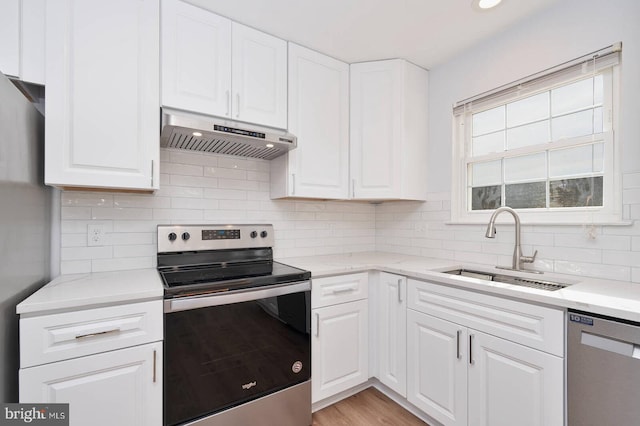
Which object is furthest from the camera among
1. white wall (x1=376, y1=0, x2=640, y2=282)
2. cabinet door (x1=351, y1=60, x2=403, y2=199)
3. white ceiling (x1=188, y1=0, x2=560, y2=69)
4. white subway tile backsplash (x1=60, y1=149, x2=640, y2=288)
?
cabinet door (x1=351, y1=60, x2=403, y2=199)

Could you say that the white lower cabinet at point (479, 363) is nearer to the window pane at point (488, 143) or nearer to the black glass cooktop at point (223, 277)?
the black glass cooktop at point (223, 277)

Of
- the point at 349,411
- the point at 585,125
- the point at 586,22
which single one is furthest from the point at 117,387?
the point at 586,22

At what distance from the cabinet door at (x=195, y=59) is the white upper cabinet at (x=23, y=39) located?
486 mm

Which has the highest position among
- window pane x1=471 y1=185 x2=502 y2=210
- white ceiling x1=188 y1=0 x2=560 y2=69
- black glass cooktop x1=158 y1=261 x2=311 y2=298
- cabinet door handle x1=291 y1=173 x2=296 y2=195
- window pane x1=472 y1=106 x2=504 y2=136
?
white ceiling x1=188 y1=0 x2=560 y2=69

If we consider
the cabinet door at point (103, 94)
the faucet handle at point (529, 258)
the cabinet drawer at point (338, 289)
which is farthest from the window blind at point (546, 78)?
the cabinet door at point (103, 94)

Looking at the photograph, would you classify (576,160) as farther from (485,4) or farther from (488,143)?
(485,4)

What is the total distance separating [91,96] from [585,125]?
2.60m

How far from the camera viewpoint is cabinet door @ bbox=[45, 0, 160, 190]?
131cm

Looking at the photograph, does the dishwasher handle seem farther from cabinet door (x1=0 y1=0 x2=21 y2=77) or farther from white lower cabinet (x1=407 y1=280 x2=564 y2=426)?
cabinet door (x1=0 y1=0 x2=21 y2=77)

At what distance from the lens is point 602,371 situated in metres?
1.03

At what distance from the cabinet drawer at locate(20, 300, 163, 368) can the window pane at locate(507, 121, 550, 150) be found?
2.30 metres

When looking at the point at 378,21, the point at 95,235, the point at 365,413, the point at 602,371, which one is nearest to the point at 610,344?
the point at 602,371

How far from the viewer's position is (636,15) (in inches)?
54.4

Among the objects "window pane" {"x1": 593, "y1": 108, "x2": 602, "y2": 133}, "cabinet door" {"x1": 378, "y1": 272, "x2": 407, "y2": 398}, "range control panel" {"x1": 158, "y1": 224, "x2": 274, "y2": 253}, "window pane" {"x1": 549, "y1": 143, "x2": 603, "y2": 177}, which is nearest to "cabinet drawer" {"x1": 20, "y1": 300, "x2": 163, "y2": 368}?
"range control panel" {"x1": 158, "y1": 224, "x2": 274, "y2": 253}
